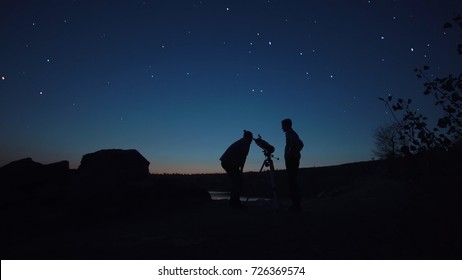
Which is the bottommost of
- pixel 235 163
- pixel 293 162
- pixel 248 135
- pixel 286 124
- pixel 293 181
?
pixel 293 181

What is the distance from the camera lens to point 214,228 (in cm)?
603

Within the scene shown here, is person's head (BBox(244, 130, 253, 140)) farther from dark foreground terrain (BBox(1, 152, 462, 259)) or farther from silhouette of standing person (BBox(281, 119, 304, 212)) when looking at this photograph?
dark foreground terrain (BBox(1, 152, 462, 259))

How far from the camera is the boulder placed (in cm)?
893

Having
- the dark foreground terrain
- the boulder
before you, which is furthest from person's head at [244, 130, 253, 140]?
the boulder

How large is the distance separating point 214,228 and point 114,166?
4.64 m

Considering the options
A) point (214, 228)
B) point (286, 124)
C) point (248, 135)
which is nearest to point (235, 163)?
point (248, 135)

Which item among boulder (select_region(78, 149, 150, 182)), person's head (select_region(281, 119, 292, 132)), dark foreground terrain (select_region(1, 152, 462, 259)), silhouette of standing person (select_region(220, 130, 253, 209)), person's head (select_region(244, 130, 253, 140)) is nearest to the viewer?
dark foreground terrain (select_region(1, 152, 462, 259))

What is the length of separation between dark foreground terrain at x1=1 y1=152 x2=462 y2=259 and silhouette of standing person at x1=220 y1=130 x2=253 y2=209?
775 millimetres

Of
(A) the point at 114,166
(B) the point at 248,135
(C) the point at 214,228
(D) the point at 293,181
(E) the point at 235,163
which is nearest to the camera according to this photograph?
(C) the point at 214,228

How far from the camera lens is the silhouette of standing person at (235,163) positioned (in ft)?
28.8

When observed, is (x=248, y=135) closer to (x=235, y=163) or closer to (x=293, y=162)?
(x=235, y=163)

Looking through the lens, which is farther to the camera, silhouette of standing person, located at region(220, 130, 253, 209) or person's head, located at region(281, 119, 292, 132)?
silhouette of standing person, located at region(220, 130, 253, 209)

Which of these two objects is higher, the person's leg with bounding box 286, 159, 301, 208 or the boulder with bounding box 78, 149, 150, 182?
the boulder with bounding box 78, 149, 150, 182
